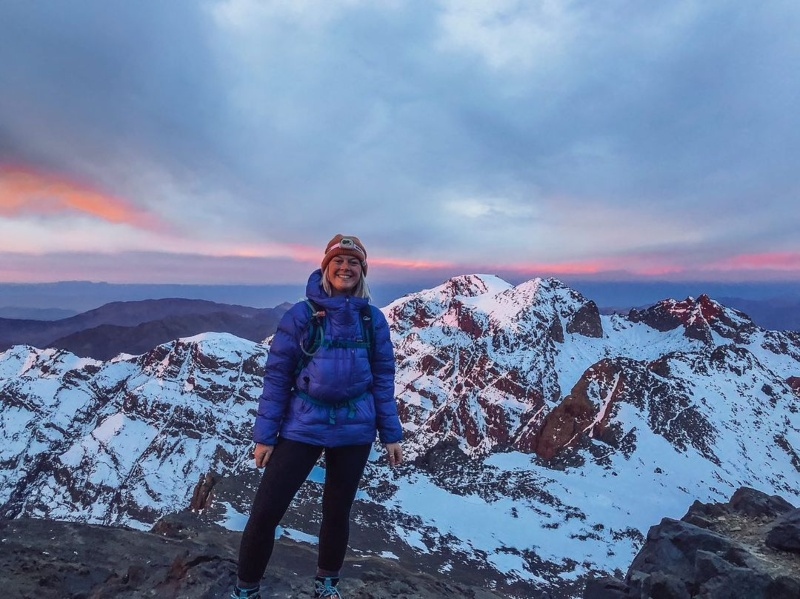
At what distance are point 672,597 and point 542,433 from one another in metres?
155

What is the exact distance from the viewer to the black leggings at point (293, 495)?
6.47 m

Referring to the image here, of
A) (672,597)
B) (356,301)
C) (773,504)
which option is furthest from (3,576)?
(773,504)

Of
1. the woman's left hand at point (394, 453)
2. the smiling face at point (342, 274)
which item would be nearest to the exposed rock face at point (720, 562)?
the woman's left hand at point (394, 453)

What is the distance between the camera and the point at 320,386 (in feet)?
21.1

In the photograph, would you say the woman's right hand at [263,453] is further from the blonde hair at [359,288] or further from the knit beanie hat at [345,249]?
the knit beanie hat at [345,249]

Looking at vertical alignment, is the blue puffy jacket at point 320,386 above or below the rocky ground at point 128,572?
above

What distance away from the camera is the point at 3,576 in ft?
34.5

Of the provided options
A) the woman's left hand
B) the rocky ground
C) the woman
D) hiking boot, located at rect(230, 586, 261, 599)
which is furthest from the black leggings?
the rocky ground

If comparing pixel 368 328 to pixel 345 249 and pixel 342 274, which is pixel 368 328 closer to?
pixel 342 274

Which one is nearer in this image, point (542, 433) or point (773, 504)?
point (773, 504)

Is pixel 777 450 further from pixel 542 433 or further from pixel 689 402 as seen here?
pixel 542 433

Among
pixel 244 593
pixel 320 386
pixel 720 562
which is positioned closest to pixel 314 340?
pixel 320 386

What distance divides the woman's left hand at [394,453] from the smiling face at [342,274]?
7.78 ft

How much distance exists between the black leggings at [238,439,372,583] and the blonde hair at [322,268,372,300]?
2196 mm
